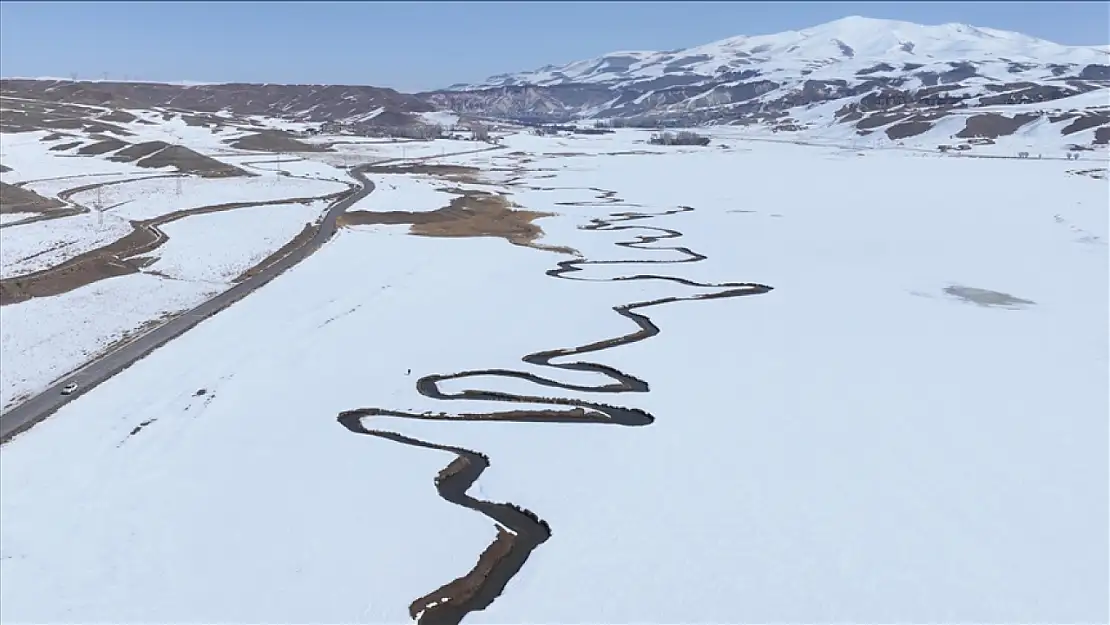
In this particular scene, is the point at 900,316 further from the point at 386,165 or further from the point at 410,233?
the point at 386,165

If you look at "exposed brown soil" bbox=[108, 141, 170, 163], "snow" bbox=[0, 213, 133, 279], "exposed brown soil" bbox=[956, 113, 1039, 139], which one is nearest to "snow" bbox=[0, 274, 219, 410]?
"snow" bbox=[0, 213, 133, 279]

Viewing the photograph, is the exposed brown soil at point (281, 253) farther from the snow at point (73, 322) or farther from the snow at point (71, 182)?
the snow at point (71, 182)

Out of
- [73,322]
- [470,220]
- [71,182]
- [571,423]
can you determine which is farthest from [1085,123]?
[73,322]

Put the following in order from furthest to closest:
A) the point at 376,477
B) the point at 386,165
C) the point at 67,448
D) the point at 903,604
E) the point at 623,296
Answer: the point at 386,165, the point at 623,296, the point at 67,448, the point at 376,477, the point at 903,604

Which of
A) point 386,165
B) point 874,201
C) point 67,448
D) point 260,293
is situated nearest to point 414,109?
point 386,165

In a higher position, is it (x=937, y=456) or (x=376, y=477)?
(x=937, y=456)

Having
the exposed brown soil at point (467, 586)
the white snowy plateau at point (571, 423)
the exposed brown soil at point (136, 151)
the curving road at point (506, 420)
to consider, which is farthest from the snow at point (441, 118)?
the exposed brown soil at point (467, 586)
